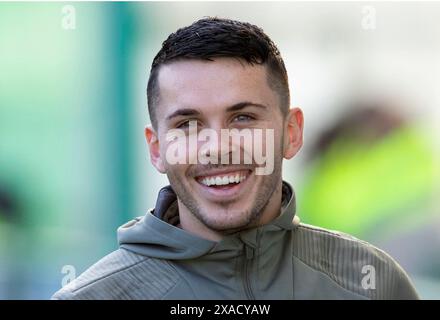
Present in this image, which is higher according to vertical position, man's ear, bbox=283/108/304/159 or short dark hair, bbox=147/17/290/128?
short dark hair, bbox=147/17/290/128

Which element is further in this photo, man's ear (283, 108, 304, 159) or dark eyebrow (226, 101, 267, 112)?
man's ear (283, 108, 304, 159)

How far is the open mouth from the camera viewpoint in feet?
5.23

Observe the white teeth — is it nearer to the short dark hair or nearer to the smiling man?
the smiling man

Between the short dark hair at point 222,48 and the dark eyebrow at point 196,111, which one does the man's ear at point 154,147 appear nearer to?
the short dark hair at point 222,48

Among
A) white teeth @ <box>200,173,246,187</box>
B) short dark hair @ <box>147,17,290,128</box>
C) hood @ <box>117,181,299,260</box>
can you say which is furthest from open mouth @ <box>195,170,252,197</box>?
short dark hair @ <box>147,17,290,128</box>

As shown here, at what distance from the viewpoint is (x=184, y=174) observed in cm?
163

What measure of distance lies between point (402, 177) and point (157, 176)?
40.9 inches

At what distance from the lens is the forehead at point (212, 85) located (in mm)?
1565

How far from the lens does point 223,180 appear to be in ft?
5.24

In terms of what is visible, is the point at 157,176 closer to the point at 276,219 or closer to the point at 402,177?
the point at 402,177

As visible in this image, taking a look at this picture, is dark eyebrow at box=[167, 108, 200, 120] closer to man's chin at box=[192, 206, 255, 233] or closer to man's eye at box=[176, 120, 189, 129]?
man's eye at box=[176, 120, 189, 129]

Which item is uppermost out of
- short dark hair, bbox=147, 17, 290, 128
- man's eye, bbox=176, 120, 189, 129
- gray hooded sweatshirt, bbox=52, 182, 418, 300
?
short dark hair, bbox=147, 17, 290, 128

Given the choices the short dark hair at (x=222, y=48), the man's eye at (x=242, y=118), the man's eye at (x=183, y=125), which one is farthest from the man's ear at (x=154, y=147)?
the man's eye at (x=242, y=118)

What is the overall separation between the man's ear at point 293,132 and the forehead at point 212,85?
0.14 metres
